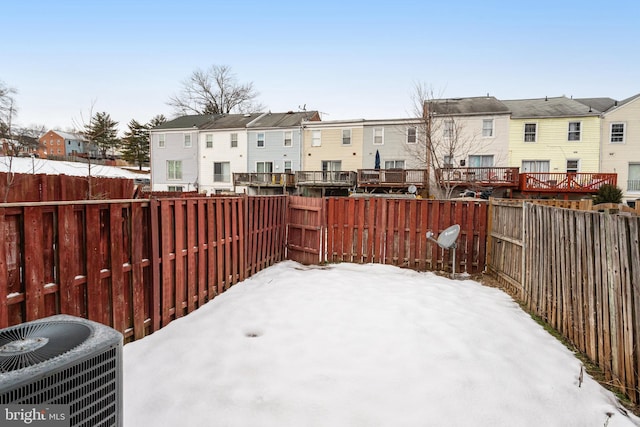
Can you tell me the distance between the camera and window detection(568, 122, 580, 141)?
22.1 m

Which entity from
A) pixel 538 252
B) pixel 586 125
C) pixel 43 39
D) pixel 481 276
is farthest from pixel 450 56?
pixel 43 39

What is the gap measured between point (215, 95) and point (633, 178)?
43395 mm

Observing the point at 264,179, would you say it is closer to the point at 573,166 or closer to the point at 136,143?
the point at 573,166

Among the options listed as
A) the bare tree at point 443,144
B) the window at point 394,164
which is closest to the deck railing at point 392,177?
the bare tree at point 443,144

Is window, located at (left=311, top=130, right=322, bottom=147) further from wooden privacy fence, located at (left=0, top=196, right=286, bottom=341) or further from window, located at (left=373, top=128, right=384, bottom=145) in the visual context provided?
wooden privacy fence, located at (left=0, top=196, right=286, bottom=341)

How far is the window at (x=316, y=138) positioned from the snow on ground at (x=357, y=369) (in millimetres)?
22851

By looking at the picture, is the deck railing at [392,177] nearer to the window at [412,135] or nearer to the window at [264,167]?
the window at [412,135]

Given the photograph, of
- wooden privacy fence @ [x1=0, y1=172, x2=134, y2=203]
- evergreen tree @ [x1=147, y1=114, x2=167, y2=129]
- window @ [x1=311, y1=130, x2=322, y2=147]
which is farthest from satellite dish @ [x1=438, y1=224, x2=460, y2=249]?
evergreen tree @ [x1=147, y1=114, x2=167, y2=129]

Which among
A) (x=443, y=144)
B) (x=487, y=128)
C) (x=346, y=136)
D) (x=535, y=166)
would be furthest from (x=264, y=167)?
(x=535, y=166)

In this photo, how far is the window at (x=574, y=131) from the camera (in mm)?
22094

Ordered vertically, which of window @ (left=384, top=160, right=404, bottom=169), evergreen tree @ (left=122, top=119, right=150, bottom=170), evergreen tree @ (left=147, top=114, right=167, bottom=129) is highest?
evergreen tree @ (left=147, top=114, right=167, bottom=129)

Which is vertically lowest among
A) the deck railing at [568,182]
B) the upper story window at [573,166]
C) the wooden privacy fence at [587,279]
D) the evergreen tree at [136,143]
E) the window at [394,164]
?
the wooden privacy fence at [587,279]

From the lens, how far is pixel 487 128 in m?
22.8

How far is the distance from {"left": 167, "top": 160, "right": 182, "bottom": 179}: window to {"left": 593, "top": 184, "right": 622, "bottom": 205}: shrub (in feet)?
107
